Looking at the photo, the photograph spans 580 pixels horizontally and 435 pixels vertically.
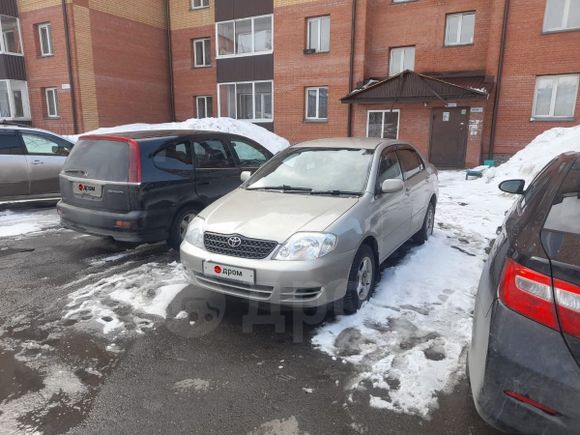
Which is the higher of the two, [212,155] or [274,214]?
[212,155]

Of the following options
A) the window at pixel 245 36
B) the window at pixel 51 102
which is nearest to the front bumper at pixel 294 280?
the window at pixel 245 36

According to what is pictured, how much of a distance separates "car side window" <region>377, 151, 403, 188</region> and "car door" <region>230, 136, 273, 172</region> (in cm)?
251

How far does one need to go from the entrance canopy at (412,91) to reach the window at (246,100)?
531 centimetres

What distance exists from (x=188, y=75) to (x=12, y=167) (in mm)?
16664

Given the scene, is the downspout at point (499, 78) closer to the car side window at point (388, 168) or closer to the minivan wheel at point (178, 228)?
the car side window at point (388, 168)

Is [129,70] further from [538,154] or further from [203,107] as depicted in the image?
[538,154]

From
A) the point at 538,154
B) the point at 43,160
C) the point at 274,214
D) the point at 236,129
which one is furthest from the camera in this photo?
the point at 236,129

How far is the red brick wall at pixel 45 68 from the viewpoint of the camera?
768 inches

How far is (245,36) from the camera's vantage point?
66.4 ft

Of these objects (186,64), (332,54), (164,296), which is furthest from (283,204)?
(186,64)

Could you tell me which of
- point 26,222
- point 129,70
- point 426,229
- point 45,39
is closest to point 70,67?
point 45,39

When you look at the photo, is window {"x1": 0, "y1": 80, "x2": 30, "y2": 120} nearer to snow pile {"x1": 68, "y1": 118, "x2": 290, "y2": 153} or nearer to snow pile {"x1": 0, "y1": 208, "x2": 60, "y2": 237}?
snow pile {"x1": 68, "y1": 118, "x2": 290, "y2": 153}

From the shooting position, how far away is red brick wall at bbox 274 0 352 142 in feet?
58.0

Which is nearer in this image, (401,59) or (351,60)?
(401,59)
